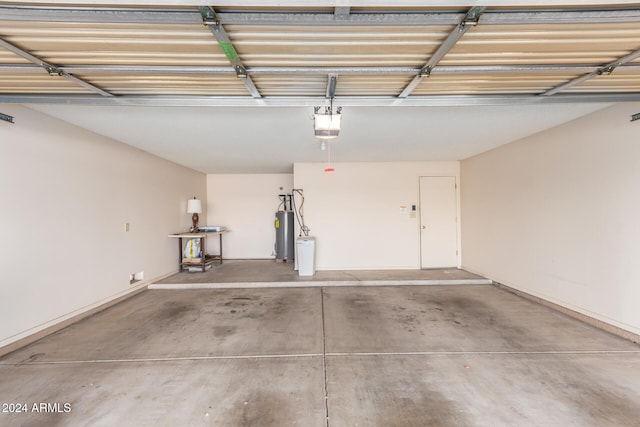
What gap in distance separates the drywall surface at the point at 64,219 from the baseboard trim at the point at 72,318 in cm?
4

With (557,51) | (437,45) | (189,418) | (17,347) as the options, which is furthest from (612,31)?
(17,347)

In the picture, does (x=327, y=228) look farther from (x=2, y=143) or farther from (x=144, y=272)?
(x=2, y=143)

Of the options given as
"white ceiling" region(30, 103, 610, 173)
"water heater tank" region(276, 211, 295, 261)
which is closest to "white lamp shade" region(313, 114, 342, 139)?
"white ceiling" region(30, 103, 610, 173)

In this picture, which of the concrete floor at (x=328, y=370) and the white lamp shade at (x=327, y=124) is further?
the white lamp shade at (x=327, y=124)

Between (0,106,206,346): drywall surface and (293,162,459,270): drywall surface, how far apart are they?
10.1 ft

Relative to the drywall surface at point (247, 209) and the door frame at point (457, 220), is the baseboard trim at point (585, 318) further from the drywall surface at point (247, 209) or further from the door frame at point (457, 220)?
the drywall surface at point (247, 209)

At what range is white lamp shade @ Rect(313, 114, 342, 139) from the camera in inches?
108

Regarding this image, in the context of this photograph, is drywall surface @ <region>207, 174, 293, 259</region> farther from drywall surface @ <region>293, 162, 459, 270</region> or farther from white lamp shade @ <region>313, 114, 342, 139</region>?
white lamp shade @ <region>313, 114, 342, 139</region>

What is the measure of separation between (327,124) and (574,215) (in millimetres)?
3224

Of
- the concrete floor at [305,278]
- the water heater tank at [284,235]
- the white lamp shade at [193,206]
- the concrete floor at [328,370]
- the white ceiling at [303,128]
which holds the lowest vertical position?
the concrete floor at [328,370]

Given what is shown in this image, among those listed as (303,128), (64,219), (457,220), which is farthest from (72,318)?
(457,220)

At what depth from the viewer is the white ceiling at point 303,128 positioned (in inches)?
113

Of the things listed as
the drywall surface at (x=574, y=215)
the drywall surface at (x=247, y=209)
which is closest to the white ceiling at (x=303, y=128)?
the drywall surface at (x=574, y=215)

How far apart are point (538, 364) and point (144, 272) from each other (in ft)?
17.8
